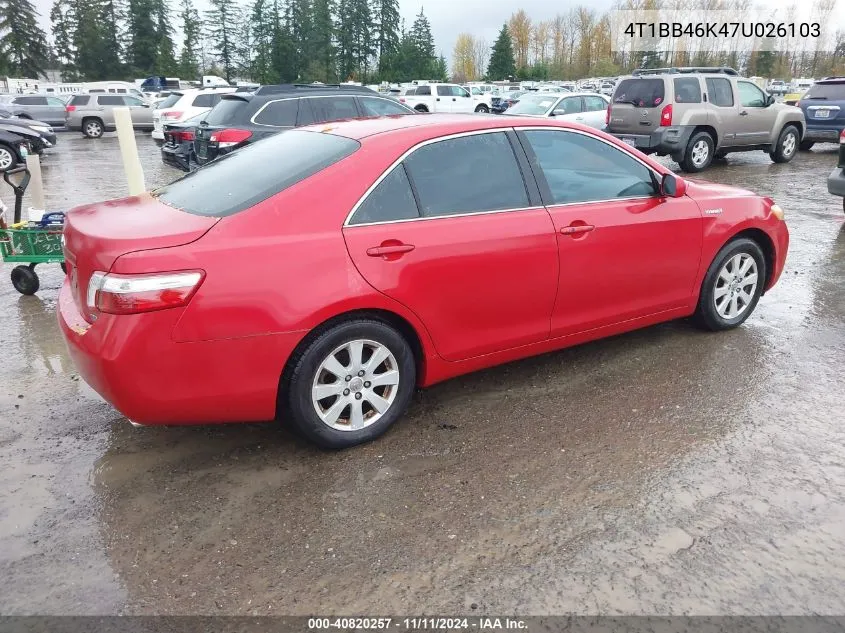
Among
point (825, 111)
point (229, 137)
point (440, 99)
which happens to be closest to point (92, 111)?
point (440, 99)

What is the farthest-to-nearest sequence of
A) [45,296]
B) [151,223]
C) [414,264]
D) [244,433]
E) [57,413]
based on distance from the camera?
1. [45,296]
2. [57,413]
3. [244,433]
4. [414,264]
5. [151,223]

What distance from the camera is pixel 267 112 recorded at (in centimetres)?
977

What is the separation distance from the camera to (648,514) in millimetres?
2900

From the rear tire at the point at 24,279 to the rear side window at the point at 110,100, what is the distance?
70.4 feet

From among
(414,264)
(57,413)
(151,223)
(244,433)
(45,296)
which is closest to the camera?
(151,223)

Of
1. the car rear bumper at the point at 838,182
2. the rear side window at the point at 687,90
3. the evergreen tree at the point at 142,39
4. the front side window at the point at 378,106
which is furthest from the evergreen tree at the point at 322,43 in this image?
the car rear bumper at the point at 838,182

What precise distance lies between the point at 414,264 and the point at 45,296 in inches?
169

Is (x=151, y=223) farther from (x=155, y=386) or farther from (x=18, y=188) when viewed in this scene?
(x=18, y=188)

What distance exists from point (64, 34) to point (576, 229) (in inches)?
3356

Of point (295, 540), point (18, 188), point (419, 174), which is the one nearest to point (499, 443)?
point (295, 540)

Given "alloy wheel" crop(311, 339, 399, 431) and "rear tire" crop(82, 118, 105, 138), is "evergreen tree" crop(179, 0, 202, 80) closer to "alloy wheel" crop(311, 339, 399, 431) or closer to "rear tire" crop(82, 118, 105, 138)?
"rear tire" crop(82, 118, 105, 138)

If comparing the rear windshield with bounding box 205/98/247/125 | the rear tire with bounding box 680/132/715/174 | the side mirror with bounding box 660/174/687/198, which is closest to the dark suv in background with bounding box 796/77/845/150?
the rear tire with bounding box 680/132/715/174

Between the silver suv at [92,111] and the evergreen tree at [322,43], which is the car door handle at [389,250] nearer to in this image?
the silver suv at [92,111]

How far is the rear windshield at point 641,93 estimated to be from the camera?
12.9 metres
